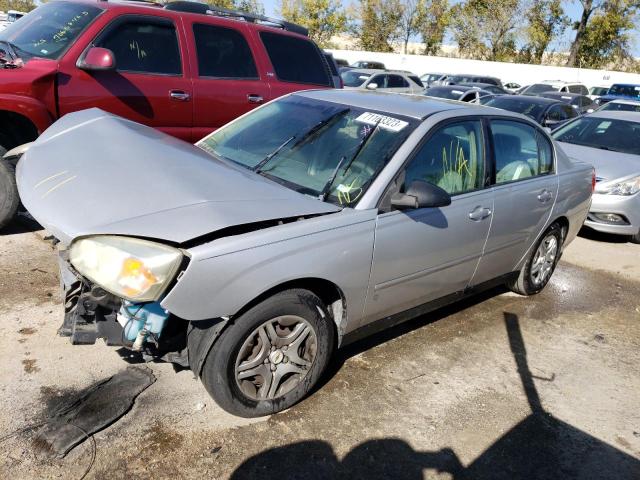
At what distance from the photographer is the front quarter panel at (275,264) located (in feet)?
8.02

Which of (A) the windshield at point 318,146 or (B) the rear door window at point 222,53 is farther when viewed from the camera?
(B) the rear door window at point 222,53

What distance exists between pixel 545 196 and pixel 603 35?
140ft

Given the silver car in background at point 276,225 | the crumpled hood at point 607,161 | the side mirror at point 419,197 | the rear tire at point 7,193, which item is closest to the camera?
the silver car in background at point 276,225

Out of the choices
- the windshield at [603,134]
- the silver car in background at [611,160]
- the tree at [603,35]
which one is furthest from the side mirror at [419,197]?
the tree at [603,35]

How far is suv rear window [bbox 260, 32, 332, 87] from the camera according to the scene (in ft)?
20.5

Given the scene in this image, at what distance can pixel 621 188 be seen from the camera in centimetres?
681

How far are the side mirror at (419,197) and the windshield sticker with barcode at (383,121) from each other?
0.49 metres

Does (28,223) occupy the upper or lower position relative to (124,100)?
lower

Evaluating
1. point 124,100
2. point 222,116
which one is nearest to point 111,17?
point 124,100

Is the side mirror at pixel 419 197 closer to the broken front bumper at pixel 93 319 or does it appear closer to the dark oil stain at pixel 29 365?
the broken front bumper at pixel 93 319

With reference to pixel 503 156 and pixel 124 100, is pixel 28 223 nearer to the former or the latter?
pixel 124 100

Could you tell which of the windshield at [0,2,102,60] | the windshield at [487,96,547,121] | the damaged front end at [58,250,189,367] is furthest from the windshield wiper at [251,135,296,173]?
the windshield at [487,96,547,121]

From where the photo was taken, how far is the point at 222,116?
5758 mm

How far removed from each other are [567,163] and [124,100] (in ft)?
13.2
